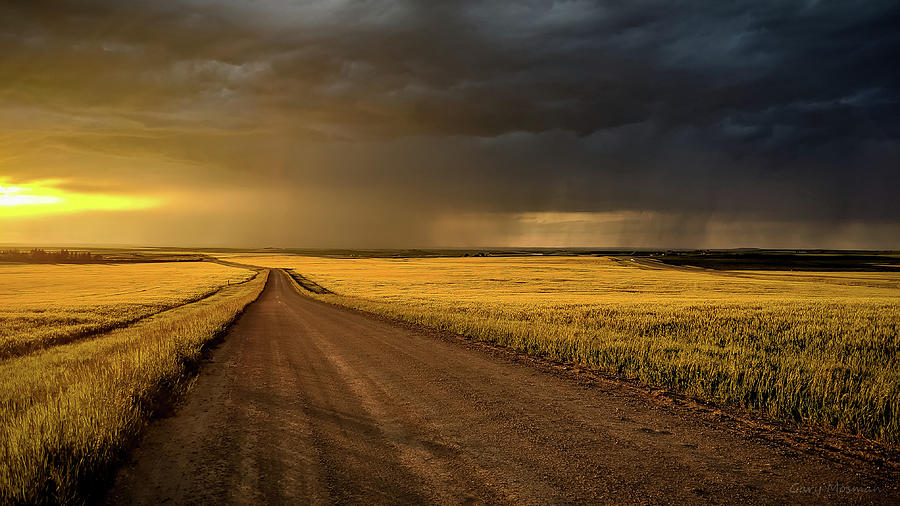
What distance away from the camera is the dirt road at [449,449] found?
208 inches

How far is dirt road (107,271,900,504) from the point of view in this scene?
527 cm

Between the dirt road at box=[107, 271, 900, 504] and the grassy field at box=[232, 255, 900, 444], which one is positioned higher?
the dirt road at box=[107, 271, 900, 504]

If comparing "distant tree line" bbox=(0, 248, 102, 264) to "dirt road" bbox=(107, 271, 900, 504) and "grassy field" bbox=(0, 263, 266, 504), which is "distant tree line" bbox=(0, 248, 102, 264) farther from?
"dirt road" bbox=(107, 271, 900, 504)

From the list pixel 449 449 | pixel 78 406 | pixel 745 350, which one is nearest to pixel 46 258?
pixel 78 406

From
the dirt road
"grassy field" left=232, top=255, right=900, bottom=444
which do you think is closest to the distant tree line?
"grassy field" left=232, top=255, right=900, bottom=444

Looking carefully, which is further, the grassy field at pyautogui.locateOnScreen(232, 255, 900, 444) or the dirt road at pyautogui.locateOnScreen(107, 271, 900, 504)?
the grassy field at pyautogui.locateOnScreen(232, 255, 900, 444)

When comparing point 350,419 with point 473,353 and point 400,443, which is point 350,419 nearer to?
point 400,443

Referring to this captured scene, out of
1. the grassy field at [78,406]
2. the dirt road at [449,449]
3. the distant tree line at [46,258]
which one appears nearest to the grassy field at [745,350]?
the dirt road at [449,449]

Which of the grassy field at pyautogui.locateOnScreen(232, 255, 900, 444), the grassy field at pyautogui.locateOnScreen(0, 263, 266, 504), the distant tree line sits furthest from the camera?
Result: the distant tree line

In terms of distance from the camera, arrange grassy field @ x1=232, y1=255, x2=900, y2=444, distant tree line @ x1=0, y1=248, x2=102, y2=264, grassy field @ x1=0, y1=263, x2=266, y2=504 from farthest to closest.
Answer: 1. distant tree line @ x1=0, y1=248, x2=102, y2=264
2. grassy field @ x1=232, y1=255, x2=900, y2=444
3. grassy field @ x1=0, y1=263, x2=266, y2=504

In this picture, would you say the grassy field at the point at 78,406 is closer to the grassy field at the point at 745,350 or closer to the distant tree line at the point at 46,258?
the grassy field at the point at 745,350

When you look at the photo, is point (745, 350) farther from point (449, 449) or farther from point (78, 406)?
point (78, 406)

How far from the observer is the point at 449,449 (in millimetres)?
6480

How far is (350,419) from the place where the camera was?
778 centimetres
